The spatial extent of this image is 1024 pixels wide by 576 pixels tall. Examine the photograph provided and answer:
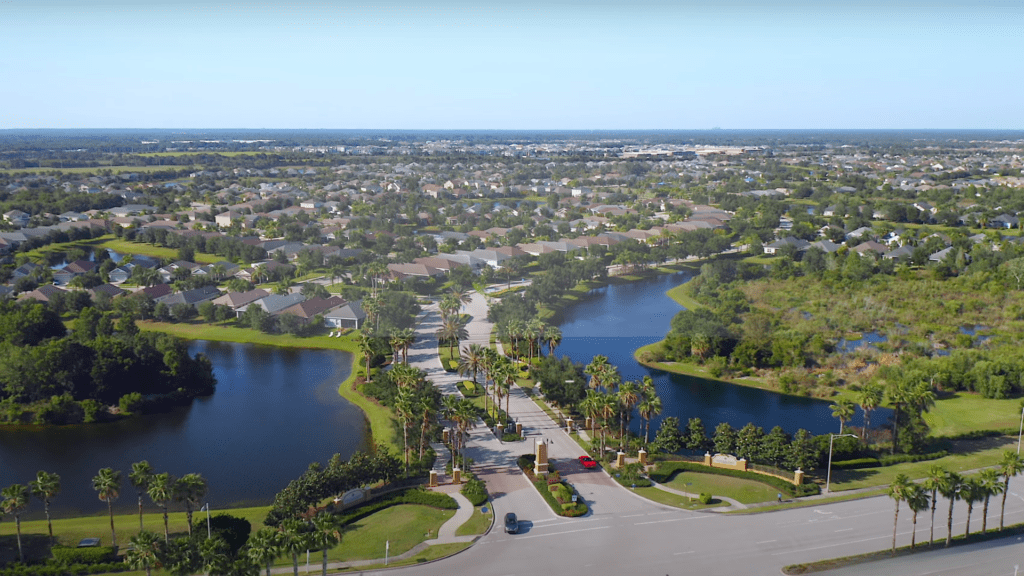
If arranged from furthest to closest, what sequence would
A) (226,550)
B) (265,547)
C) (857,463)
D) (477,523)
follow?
(857,463)
(477,523)
(226,550)
(265,547)

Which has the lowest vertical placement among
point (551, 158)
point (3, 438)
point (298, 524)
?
point (3, 438)

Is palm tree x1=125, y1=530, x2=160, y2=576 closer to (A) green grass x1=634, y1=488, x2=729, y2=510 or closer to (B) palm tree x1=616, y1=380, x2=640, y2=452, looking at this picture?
(A) green grass x1=634, y1=488, x2=729, y2=510

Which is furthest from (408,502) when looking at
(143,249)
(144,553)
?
(143,249)

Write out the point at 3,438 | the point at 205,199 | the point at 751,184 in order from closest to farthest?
the point at 3,438 → the point at 205,199 → the point at 751,184

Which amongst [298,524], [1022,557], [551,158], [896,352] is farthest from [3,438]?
[551,158]

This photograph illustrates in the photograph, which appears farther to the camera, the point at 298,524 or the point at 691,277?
the point at 691,277

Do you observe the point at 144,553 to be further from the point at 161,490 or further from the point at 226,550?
the point at 161,490

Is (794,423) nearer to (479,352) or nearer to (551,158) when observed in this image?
(479,352)
